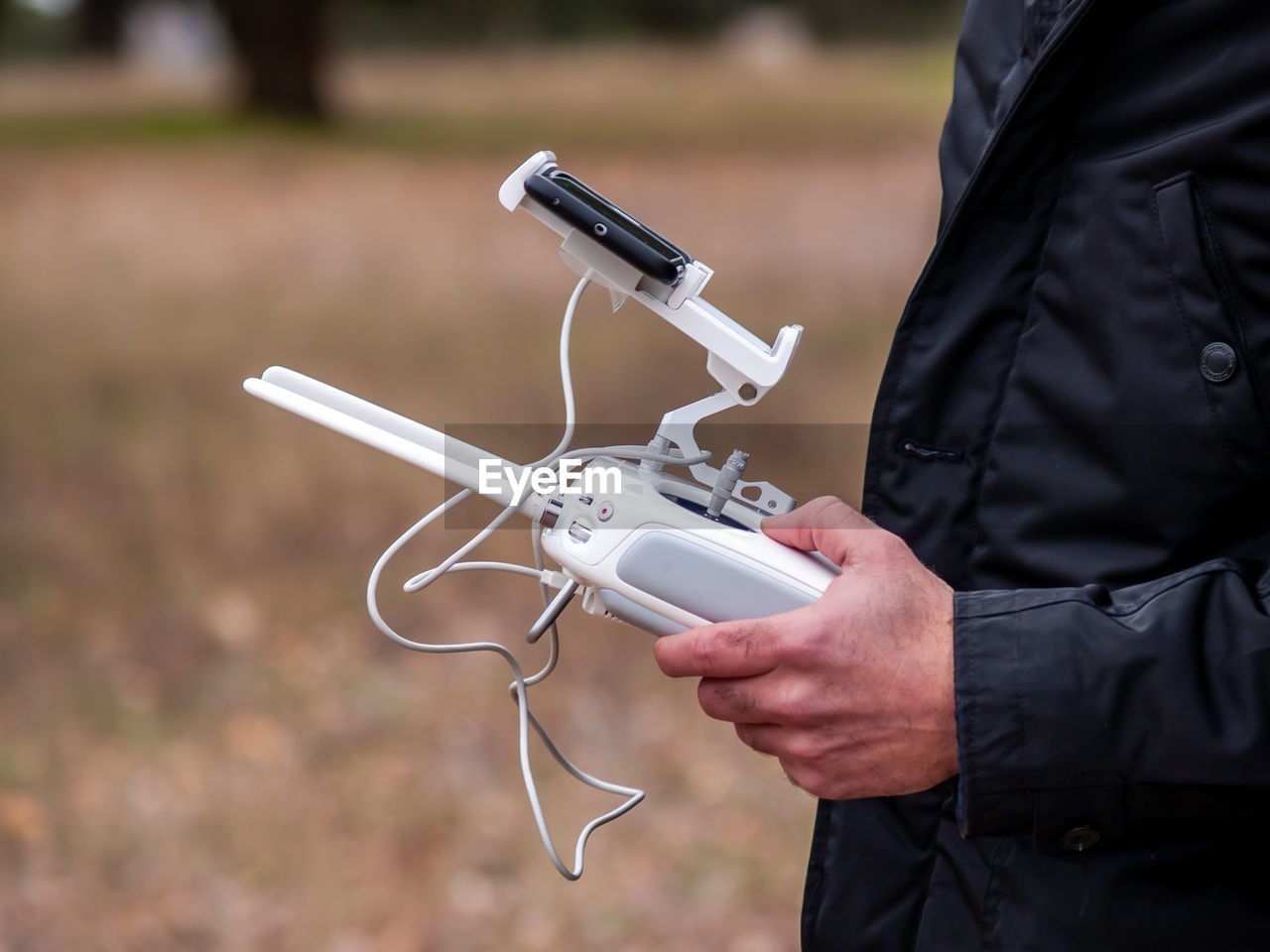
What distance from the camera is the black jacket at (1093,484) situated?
0.89 metres

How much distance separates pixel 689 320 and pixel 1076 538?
1.33 ft

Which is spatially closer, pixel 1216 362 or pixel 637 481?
pixel 1216 362

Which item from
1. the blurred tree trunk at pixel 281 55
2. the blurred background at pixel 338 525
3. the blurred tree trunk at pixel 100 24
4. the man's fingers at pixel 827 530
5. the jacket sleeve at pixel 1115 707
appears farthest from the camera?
the blurred tree trunk at pixel 100 24

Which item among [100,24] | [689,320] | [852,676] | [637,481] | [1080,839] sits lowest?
[1080,839]

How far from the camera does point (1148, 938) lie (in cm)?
97

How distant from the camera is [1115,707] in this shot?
88cm

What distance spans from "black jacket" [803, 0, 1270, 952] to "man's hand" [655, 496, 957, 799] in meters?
0.03

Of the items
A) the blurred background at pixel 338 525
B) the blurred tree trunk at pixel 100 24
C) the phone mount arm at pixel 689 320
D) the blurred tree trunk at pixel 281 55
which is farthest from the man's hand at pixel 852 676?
the blurred tree trunk at pixel 100 24

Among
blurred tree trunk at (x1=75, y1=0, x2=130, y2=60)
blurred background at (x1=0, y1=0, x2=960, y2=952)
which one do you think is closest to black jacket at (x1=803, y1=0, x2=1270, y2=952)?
blurred background at (x1=0, y1=0, x2=960, y2=952)

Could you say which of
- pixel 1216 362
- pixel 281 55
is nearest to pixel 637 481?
pixel 1216 362

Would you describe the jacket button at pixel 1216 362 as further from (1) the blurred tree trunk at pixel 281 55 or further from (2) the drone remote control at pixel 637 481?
(1) the blurred tree trunk at pixel 281 55

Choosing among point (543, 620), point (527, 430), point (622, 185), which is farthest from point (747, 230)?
point (543, 620)

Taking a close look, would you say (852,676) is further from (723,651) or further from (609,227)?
(609,227)

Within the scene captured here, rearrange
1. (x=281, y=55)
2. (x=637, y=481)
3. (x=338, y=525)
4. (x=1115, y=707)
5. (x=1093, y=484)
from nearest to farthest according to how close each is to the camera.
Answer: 1. (x=1115, y=707)
2. (x=1093, y=484)
3. (x=637, y=481)
4. (x=338, y=525)
5. (x=281, y=55)
